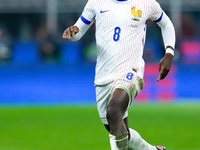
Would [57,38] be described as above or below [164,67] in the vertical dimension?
below

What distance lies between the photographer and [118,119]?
7.94 m

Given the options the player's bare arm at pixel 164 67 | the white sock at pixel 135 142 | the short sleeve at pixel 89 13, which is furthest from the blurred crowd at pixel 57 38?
the player's bare arm at pixel 164 67

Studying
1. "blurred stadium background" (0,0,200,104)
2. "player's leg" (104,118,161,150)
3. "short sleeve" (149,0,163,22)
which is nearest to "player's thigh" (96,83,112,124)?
"player's leg" (104,118,161,150)

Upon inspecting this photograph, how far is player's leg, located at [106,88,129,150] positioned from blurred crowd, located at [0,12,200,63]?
14.2 m

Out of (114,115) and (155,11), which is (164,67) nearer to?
(155,11)

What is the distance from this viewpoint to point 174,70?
70.6ft

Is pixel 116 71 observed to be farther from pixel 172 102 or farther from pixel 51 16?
pixel 51 16

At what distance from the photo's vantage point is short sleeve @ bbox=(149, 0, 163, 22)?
8.66 m

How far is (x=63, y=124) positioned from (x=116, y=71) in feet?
27.1

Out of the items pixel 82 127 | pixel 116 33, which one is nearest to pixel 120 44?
pixel 116 33

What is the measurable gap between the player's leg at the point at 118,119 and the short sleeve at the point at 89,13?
3.91 feet

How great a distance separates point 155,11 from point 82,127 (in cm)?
757

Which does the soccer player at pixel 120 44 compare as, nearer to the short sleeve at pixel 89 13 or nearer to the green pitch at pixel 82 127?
the short sleeve at pixel 89 13

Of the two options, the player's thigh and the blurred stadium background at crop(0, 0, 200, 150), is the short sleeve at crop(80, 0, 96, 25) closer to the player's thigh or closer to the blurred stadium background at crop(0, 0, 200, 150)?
the player's thigh
